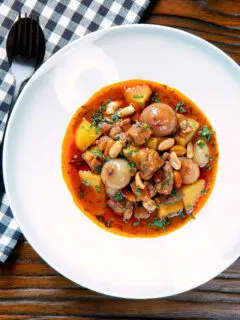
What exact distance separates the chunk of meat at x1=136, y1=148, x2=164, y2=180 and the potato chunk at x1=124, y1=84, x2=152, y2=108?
272mm

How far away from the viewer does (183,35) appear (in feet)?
7.38

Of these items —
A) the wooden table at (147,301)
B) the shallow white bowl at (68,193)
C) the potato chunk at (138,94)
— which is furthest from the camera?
the wooden table at (147,301)

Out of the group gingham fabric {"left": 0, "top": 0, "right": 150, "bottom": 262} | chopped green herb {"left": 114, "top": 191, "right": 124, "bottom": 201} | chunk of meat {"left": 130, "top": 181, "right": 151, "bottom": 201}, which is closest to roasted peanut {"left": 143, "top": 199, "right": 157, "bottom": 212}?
chunk of meat {"left": 130, "top": 181, "right": 151, "bottom": 201}

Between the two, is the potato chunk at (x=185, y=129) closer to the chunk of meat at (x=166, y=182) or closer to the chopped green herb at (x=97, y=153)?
the chunk of meat at (x=166, y=182)

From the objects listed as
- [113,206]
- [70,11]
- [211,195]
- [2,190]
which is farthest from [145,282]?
[70,11]

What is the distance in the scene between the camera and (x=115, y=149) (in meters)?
2.31

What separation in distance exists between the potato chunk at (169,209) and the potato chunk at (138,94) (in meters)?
0.56

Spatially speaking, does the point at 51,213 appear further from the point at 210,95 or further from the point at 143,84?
the point at 210,95

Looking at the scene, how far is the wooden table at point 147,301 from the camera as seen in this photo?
8.21 feet

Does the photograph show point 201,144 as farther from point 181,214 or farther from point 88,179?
point 88,179

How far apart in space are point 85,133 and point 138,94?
35 cm

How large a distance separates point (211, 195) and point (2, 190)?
1.16 metres

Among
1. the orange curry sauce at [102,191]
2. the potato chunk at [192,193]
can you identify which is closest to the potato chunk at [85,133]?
the orange curry sauce at [102,191]

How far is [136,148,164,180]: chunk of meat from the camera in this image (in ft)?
7.54
